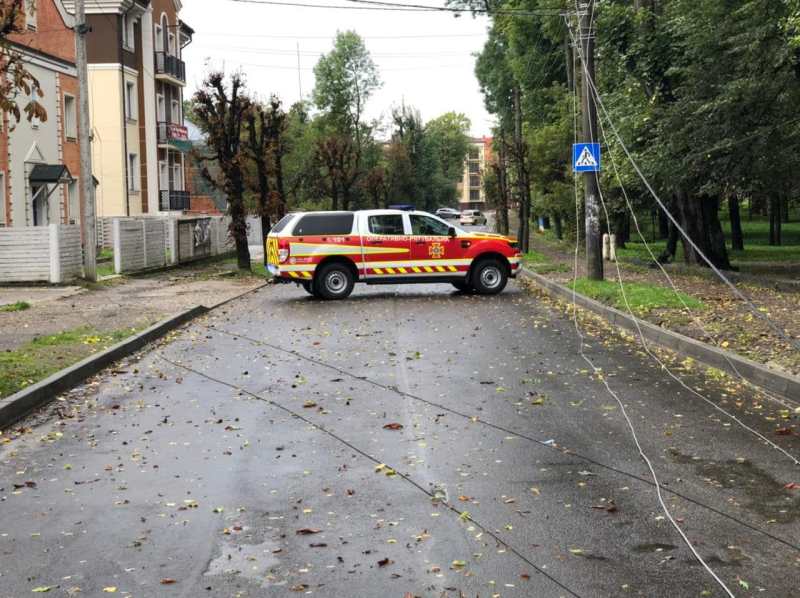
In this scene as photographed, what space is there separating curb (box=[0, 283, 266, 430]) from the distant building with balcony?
28.9 m

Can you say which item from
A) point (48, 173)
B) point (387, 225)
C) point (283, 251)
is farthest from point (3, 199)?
point (387, 225)

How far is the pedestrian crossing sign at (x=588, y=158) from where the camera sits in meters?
21.0

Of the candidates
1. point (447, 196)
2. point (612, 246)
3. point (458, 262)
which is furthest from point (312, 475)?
point (447, 196)

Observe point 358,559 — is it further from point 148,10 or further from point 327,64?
point 327,64

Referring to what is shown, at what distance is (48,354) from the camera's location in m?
12.4

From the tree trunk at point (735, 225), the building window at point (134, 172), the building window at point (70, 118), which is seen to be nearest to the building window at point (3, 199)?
the building window at point (70, 118)

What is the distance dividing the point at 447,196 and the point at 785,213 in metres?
67.4

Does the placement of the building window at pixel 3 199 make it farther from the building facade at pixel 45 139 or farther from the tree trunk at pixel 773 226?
the tree trunk at pixel 773 226

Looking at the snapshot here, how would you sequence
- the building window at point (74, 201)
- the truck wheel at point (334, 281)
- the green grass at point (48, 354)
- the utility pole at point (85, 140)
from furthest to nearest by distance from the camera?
1. the building window at point (74, 201)
2. the utility pole at point (85, 140)
3. the truck wheel at point (334, 281)
4. the green grass at point (48, 354)

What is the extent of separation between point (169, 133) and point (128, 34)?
5069mm

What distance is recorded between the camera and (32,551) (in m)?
5.38

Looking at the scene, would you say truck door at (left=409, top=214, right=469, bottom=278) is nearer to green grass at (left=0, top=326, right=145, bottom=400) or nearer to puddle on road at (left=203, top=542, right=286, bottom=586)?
green grass at (left=0, top=326, right=145, bottom=400)

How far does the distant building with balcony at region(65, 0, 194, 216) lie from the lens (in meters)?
42.5

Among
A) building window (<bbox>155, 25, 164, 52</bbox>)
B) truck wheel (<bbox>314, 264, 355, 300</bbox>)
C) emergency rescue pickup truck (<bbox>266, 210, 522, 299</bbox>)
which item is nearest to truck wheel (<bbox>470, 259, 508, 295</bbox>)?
emergency rescue pickup truck (<bbox>266, 210, 522, 299</bbox>)
